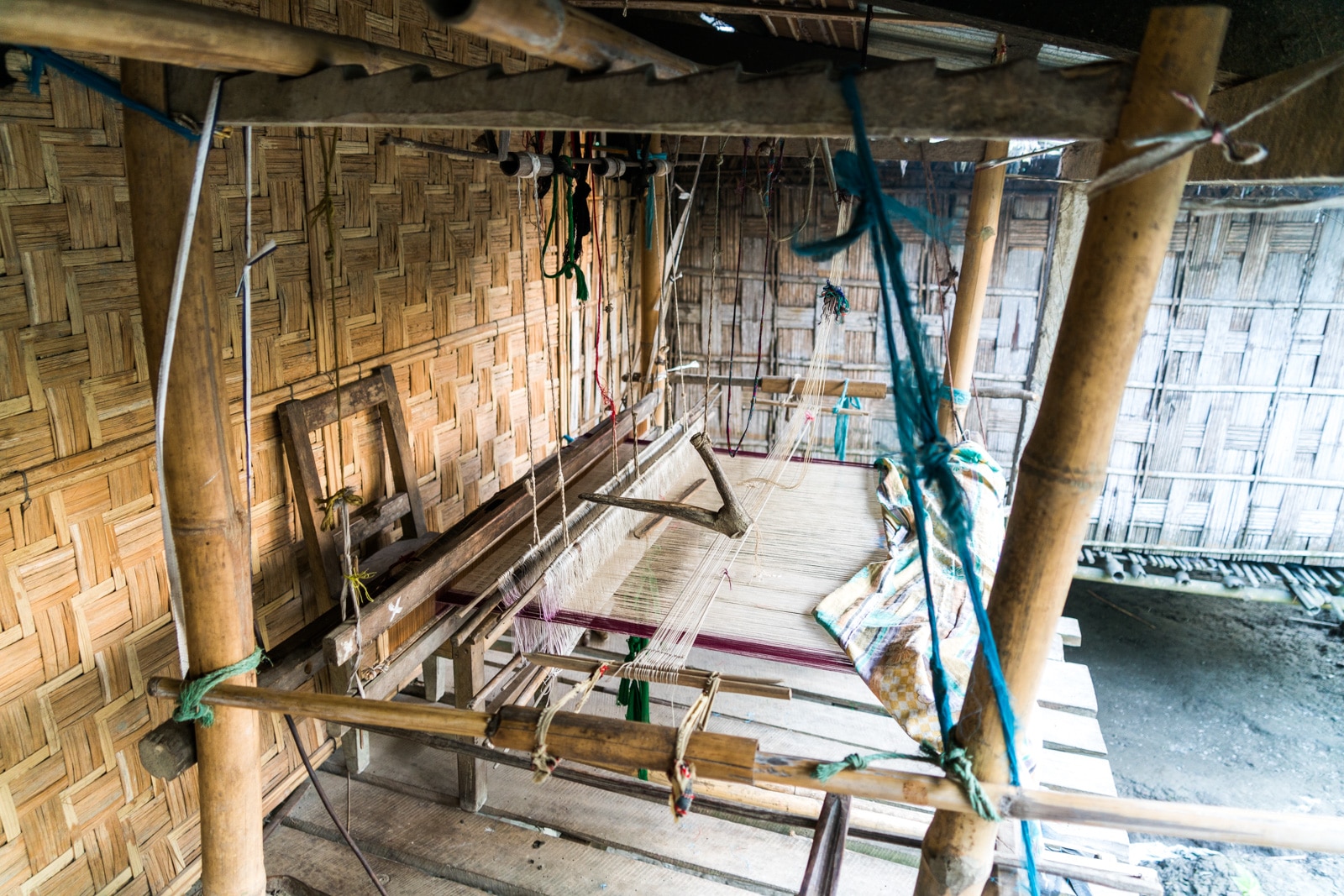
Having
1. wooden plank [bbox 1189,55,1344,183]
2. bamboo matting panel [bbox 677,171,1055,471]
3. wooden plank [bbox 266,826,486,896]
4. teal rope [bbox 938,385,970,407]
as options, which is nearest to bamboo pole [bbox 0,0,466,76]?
wooden plank [bbox 1189,55,1344,183]

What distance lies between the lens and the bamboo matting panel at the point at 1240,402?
6.48m

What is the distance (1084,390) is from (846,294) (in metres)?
6.38

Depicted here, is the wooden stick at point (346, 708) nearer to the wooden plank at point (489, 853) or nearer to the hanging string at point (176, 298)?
the hanging string at point (176, 298)

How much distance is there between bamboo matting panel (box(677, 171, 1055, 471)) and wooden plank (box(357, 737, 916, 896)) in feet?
13.6

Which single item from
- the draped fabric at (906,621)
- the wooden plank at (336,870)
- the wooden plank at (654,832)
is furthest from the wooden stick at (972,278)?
the wooden plank at (336,870)

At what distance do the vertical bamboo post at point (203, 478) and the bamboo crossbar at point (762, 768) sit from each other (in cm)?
15

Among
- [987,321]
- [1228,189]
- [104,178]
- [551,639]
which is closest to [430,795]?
[551,639]

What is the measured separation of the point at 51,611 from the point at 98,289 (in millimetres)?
885

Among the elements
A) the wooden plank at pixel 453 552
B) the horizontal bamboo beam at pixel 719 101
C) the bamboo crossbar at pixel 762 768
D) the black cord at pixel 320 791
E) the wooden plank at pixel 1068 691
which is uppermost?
the horizontal bamboo beam at pixel 719 101

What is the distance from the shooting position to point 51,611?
2176mm

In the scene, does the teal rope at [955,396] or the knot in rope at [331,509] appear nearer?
the knot in rope at [331,509]

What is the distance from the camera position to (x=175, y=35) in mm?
1242

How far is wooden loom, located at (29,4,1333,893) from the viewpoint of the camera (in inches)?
42.4

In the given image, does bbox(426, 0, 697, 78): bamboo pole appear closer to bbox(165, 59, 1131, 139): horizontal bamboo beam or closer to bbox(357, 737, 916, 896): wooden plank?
bbox(165, 59, 1131, 139): horizontal bamboo beam
